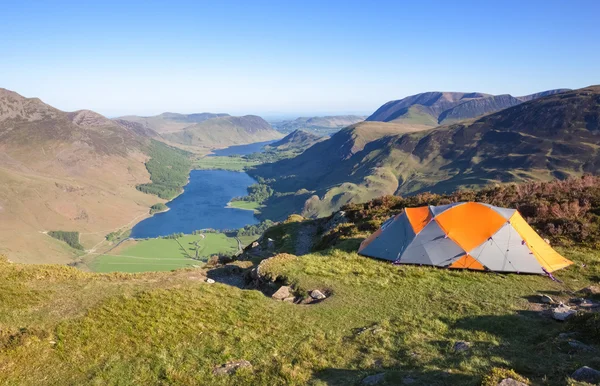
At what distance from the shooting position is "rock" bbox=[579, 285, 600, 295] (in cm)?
1919

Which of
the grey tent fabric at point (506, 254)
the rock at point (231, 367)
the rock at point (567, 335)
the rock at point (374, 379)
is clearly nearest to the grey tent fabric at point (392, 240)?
the grey tent fabric at point (506, 254)

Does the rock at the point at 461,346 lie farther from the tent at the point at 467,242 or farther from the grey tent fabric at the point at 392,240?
the grey tent fabric at the point at 392,240

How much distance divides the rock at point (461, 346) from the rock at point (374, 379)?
153 inches

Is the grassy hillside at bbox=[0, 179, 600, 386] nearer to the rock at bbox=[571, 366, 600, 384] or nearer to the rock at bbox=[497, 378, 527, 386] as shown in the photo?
the rock at bbox=[571, 366, 600, 384]

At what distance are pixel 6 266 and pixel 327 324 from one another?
791 inches

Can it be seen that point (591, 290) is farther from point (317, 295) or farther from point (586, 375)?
point (317, 295)

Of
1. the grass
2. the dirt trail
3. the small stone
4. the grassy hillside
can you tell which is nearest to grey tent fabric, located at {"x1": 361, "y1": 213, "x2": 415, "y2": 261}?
the grassy hillside

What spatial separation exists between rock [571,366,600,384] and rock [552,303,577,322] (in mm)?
6587

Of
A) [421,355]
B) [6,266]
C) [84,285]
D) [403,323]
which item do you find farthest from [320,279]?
[6,266]

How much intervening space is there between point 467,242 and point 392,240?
17.5 feet

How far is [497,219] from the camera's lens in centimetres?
2548

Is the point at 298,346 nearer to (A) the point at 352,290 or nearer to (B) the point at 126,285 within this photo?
(A) the point at 352,290

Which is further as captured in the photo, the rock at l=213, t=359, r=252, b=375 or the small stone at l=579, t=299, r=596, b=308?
the small stone at l=579, t=299, r=596, b=308

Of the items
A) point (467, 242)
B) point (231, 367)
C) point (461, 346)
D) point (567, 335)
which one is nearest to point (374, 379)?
point (461, 346)
